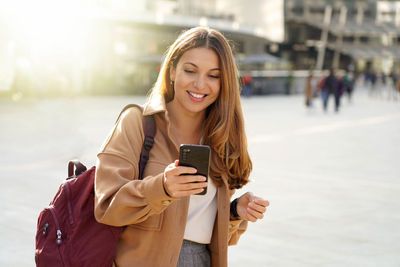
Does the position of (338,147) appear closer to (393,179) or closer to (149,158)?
(393,179)

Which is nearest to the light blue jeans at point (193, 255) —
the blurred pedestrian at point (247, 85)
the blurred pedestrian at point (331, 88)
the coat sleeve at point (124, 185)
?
the coat sleeve at point (124, 185)

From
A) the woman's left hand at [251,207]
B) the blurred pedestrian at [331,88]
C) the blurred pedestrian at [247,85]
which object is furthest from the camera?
the blurred pedestrian at [247,85]

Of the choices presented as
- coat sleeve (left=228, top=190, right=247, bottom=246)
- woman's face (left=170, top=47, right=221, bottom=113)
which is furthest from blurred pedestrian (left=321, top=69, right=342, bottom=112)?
woman's face (left=170, top=47, right=221, bottom=113)

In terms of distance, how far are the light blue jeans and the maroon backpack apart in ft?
0.97

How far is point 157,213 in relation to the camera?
7.18ft

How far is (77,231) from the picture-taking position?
224 cm

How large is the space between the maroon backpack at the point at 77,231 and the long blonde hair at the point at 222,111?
0.98 ft

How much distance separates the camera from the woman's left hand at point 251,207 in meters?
2.52

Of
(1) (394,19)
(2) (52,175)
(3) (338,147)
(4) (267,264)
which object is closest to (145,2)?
(3) (338,147)

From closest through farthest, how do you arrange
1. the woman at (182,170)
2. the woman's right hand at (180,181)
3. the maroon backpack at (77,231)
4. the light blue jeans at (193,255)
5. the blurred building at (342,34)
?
the woman's right hand at (180,181) → the woman at (182,170) → the maroon backpack at (77,231) → the light blue jeans at (193,255) → the blurred building at (342,34)

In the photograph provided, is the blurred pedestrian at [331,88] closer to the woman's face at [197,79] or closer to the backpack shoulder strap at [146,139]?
the woman's face at [197,79]

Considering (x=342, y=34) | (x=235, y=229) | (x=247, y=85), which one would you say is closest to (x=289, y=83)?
(x=247, y=85)

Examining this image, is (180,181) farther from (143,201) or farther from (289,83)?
(289,83)

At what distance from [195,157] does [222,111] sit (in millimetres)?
487
